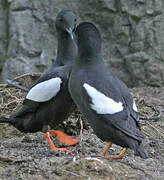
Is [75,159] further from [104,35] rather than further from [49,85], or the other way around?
[104,35]

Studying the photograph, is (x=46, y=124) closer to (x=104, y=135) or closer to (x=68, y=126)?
(x=68, y=126)

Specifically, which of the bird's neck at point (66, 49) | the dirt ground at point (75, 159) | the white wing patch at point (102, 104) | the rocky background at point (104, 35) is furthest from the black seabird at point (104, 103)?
the rocky background at point (104, 35)

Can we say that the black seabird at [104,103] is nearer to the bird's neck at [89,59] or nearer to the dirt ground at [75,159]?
the bird's neck at [89,59]

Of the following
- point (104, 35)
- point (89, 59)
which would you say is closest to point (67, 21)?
point (89, 59)

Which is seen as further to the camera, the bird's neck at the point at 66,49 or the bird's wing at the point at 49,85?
the bird's neck at the point at 66,49

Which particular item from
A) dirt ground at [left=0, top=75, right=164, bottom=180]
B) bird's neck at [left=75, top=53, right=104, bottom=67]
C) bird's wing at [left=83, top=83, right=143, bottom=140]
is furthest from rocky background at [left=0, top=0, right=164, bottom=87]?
bird's wing at [left=83, top=83, right=143, bottom=140]

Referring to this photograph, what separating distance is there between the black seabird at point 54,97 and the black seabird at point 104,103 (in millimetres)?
645

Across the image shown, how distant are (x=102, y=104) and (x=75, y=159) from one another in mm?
508

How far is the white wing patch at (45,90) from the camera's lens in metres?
5.15

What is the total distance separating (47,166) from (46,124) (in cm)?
143

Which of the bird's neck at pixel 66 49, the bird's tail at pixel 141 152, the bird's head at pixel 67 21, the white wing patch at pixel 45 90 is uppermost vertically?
the bird's head at pixel 67 21

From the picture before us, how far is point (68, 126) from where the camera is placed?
19.5ft

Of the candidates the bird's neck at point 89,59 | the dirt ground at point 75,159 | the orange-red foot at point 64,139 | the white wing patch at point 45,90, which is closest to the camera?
the dirt ground at point 75,159

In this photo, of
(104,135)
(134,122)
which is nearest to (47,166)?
(104,135)
